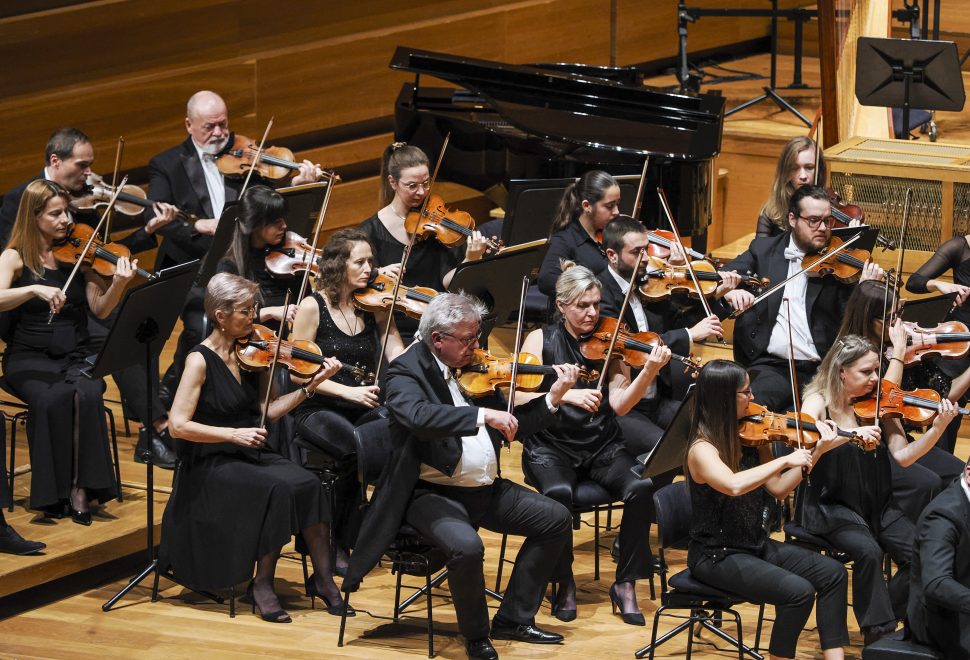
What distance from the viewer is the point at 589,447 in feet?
14.9

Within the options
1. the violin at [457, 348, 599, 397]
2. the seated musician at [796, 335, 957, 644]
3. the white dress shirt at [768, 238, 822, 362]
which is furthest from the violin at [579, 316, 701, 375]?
the white dress shirt at [768, 238, 822, 362]

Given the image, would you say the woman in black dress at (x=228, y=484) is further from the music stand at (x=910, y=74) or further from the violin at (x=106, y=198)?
the music stand at (x=910, y=74)

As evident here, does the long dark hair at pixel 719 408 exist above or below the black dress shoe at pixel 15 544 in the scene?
above

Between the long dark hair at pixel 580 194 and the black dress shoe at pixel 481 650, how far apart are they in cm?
171

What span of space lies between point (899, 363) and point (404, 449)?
1.70 meters

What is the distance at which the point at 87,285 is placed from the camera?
15.9ft

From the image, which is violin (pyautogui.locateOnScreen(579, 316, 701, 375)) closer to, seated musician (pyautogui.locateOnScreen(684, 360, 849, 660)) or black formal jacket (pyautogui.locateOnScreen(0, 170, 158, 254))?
seated musician (pyautogui.locateOnScreen(684, 360, 849, 660))

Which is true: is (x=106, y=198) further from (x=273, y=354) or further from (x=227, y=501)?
(x=227, y=501)

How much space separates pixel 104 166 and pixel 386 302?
2606 millimetres

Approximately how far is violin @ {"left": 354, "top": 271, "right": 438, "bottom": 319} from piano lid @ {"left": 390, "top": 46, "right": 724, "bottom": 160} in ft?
5.01

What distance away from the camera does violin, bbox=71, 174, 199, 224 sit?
500cm

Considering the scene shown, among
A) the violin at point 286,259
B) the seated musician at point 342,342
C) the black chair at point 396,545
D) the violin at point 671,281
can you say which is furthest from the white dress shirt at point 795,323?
the violin at point 286,259

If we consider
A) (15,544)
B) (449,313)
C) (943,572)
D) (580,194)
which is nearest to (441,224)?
(580,194)

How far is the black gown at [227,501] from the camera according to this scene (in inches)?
168
